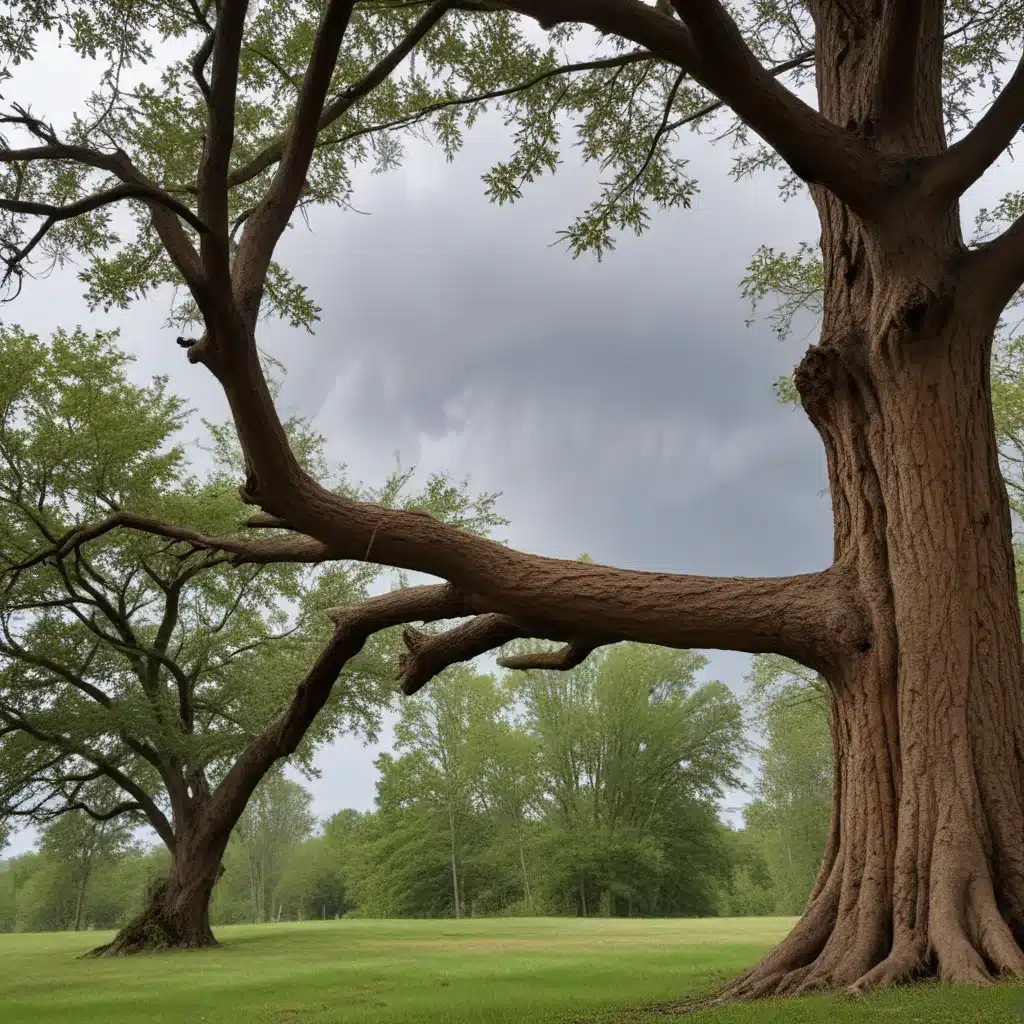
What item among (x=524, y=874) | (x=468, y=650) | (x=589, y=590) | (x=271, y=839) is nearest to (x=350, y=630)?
(x=468, y=650)

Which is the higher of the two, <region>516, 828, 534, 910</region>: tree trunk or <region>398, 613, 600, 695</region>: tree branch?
<region>398, 613, 600, 695</region>: tree branch

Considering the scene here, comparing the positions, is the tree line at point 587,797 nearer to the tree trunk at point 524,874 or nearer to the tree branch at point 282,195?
the tree trunk at point 524,874

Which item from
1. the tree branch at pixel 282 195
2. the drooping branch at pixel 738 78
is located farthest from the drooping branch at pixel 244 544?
the drooping branch at pixel 738 78

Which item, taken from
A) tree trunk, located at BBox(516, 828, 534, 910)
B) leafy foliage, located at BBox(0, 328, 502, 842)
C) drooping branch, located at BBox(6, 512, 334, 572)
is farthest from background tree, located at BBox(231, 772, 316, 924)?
drooping branch, located at BBox(6, 512, 334, 572)

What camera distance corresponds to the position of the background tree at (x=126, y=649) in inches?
704

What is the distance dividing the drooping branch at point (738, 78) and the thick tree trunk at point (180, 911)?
52.5ft

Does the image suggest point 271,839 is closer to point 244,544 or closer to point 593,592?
point 244,544

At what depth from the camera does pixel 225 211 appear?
6145mm

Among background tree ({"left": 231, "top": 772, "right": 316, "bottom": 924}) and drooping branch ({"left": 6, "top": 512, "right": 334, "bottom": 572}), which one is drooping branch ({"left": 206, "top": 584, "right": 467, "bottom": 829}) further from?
background tree ({"left": 231, "top": 772, "right": 316, "bottom": 924})

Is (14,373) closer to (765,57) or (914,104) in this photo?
(765,57)

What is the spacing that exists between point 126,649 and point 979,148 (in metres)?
18.1

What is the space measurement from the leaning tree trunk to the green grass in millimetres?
923

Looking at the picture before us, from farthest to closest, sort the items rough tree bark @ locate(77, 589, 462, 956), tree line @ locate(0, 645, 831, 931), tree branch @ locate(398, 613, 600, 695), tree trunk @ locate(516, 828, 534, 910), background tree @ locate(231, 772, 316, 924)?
background tree @ locate(231, 772, 316, 924) → tree trunk @ locate(516, 828, 534, 910) → tree line @ locate(0, 645, 831, 931) → rough tree bark @ locate(77, 589, 462, 956) → tree branch @ locate(398, 613, 600, 695)

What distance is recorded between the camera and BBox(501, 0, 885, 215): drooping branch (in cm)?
568
